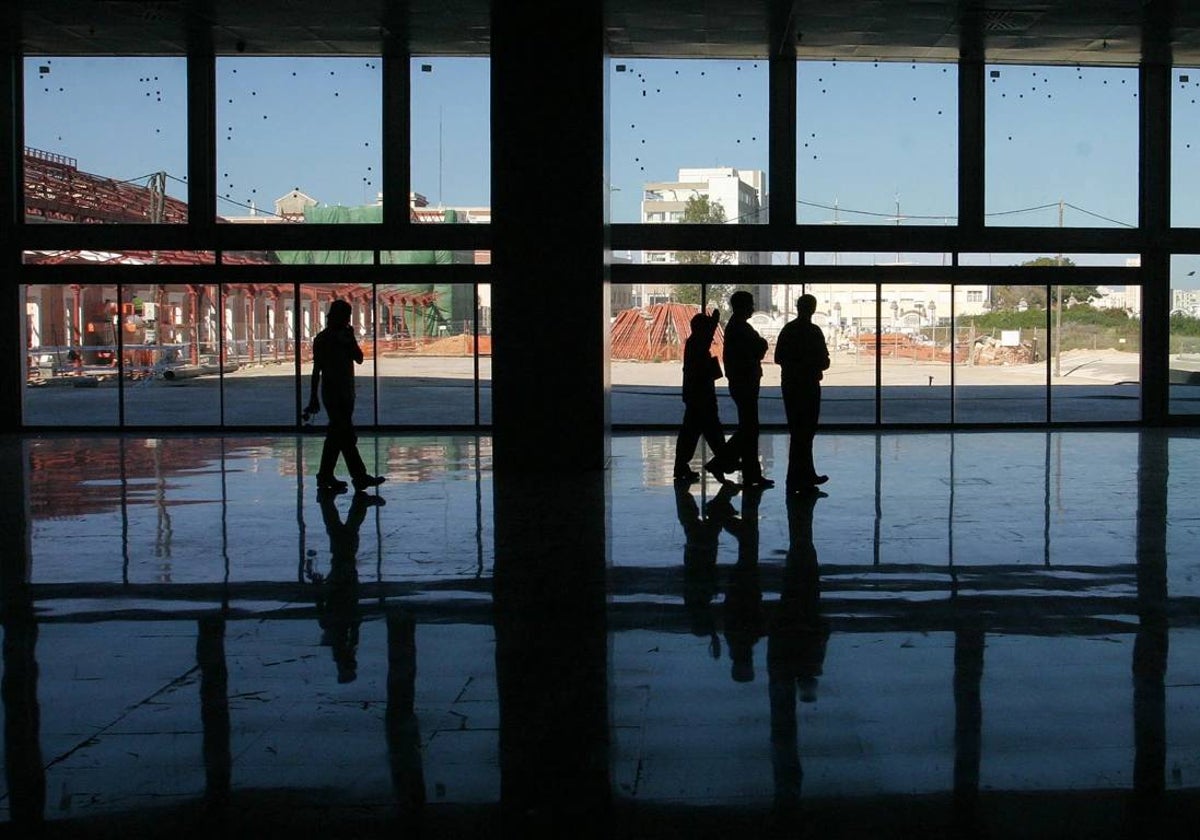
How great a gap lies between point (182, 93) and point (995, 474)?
39.6 ft

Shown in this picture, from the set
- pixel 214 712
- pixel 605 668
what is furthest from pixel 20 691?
pixel 605 668

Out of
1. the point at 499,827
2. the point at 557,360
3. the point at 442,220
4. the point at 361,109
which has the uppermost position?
Answer: the point at 361,109

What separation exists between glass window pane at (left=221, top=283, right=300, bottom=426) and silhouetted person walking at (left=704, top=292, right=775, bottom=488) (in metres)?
9.02

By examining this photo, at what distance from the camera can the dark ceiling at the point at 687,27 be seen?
1452 centimetres

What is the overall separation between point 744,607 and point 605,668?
1.31 metres

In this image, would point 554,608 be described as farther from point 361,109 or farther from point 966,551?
point 361,109

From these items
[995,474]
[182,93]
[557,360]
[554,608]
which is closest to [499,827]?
[554,608]

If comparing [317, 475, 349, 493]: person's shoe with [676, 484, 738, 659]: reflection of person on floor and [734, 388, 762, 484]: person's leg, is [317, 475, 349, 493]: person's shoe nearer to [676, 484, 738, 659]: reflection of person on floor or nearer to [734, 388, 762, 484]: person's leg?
[676, 484, 738, 659]: reflection of person on floor

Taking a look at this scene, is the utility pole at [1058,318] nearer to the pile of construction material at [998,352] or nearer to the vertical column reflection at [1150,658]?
the pile of construction material at [998,352]

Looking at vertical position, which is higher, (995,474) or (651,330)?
(651,330)

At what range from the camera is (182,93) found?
1823cm

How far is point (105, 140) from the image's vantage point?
18.5 m

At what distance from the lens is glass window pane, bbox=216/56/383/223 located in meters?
18.3

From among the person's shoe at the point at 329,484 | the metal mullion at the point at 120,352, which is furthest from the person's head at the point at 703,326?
the metal mullion at the point at 120,352
